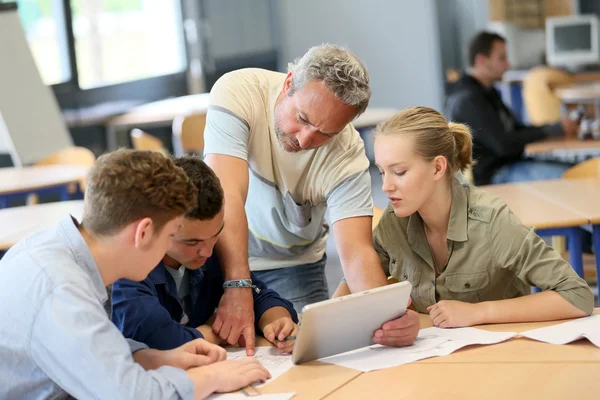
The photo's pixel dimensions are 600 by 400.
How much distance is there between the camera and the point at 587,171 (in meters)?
3.73

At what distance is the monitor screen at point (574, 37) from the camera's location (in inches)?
386

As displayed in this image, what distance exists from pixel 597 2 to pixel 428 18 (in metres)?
3.72

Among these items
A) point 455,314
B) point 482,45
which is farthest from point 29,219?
point 482,45

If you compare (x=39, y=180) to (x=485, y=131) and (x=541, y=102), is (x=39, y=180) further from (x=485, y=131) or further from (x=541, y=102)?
(x=541, y=102)

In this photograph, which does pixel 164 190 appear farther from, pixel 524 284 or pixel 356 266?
pixel 524 284

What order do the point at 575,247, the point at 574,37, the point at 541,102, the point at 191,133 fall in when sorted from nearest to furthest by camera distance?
the point at 575,247
the point at 191,133
the point at 541,102
the point at 574,37

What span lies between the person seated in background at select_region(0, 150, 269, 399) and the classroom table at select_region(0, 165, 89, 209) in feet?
8.84

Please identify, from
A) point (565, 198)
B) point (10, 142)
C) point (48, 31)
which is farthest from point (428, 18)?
point (565, 198)

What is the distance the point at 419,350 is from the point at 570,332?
0.32m

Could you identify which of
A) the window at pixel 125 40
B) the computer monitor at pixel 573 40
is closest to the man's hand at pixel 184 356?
the window at pixel 125 40

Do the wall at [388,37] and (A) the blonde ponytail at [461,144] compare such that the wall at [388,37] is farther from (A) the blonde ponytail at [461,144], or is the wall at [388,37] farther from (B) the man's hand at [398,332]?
(B) the man's hand at [398,332]

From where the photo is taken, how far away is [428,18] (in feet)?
26.0

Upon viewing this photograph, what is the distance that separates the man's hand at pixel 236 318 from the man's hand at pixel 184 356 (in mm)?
190

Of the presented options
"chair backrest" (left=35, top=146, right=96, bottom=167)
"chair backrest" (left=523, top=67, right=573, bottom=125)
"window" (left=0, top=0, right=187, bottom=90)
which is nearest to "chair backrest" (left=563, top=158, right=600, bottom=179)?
"chair backrest" (left=35, top=146, right=96, bottom=167)
